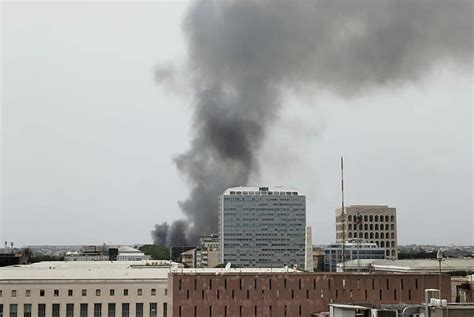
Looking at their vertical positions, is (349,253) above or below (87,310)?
above

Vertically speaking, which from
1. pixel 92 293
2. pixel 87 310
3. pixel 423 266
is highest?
pixel 423 266

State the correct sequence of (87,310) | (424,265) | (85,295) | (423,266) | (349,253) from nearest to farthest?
(87,310)
(85,295)
(423,266)
(424,265)
(349,253)

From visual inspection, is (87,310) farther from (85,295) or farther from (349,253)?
(349,253)

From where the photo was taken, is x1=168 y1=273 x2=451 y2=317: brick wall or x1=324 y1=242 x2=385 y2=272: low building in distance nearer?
x1=168 y1=273 x2=451 y2=317: brick wall

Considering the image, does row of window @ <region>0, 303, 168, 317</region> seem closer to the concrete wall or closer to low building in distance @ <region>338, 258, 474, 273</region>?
the concrete wall

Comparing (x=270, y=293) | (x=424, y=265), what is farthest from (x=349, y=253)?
(x=270, y=293)

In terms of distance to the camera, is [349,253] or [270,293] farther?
[349,253]

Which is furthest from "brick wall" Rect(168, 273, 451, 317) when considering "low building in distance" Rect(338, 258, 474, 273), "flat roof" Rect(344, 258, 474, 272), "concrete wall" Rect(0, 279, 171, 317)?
"flat roof" Rect(344, 258, 474, 272)

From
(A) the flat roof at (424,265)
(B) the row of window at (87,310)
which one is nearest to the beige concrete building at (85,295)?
(B) the row of window at (87,310)

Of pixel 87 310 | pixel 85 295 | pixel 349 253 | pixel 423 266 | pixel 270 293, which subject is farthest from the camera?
pixel 349 253

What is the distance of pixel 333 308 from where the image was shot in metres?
39.0

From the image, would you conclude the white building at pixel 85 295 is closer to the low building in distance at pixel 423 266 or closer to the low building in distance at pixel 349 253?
the low building in distance at pixel 423 266

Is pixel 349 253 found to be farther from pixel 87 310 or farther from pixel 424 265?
pixel 87 310

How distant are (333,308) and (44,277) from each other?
4765 centimetres
